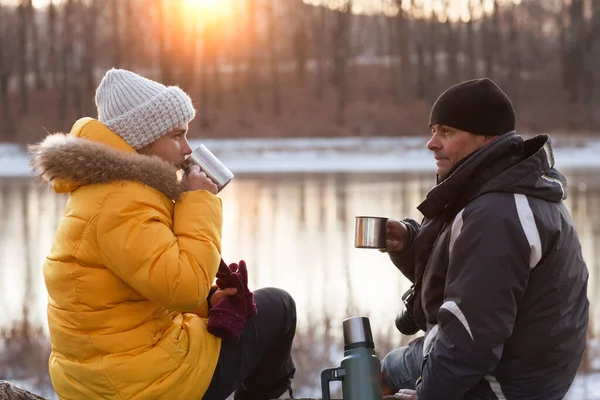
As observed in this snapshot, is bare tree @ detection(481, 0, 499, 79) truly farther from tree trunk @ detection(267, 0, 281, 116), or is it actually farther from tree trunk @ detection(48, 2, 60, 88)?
tree trunk @ detection(48, 2, 60, 88)

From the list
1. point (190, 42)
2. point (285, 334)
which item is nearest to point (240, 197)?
point (285, 334)

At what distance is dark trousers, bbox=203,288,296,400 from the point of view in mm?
2547

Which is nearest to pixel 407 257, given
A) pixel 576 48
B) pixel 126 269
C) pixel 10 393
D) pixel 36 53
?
pixel 126 269

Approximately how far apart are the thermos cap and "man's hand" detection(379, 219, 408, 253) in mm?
322

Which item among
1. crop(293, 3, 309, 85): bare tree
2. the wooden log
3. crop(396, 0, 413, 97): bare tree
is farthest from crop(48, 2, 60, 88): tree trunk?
the wooden log

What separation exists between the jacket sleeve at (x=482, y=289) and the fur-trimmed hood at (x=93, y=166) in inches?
31.6

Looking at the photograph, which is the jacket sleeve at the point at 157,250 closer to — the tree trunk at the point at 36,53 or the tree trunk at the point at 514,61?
the tree trunk at the point at 514,61

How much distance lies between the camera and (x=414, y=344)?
2725 mm

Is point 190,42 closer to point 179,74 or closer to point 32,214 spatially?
point 179,74

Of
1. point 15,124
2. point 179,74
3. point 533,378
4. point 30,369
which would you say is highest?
point 179,74

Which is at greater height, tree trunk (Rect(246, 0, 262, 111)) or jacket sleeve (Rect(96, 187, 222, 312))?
tree trunk (Rect(246, 0, 262, 111))

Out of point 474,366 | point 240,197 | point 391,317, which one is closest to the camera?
point 474,366

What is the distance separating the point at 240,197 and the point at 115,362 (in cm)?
1197

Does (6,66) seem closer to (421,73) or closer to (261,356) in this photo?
(421,73)
